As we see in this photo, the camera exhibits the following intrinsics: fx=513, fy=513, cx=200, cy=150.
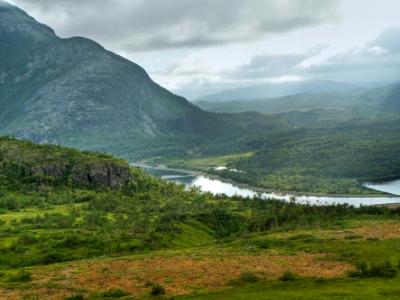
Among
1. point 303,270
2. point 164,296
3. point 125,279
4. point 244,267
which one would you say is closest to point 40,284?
point 125,279

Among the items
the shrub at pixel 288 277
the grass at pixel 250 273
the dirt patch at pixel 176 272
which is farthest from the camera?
the dirt patch at pixel 176 272

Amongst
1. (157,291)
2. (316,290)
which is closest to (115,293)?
(157,291)

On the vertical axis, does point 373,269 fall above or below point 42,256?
above

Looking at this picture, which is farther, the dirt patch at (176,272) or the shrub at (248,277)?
the shrub at (248,277)

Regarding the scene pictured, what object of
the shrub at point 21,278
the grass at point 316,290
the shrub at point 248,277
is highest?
the grass at point 316,290

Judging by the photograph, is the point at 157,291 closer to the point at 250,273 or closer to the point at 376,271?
the point at 250,273

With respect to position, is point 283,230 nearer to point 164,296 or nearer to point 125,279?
point 125,279

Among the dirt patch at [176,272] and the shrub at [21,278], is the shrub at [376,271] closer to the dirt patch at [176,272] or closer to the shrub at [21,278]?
the dirt patch at [176,272]

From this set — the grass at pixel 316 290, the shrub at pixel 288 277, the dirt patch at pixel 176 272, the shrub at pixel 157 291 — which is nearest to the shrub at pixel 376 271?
the dirt patch at pixel 176 272
